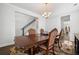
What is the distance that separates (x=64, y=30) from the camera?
1747mm

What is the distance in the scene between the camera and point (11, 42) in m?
1.69

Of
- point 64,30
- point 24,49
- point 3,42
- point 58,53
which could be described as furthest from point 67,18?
point 3,42

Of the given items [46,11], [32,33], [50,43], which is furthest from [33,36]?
[46,11]

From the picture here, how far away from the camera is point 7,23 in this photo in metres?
A: 1.71

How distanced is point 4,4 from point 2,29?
42 cm

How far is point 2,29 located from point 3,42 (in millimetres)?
217

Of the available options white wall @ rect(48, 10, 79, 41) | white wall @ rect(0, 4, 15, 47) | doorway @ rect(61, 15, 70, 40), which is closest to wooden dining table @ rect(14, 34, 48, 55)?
white wall @ rect(0, 4, 15, 47)

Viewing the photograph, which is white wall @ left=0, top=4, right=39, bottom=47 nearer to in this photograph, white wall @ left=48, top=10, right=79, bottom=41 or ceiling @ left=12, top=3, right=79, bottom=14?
ceiling @ left=12, top=3, right=79, bottom=14

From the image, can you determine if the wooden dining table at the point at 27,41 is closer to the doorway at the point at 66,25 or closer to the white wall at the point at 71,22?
the white wall at the point at 71,22

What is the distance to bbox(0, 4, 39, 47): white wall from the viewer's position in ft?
5.54

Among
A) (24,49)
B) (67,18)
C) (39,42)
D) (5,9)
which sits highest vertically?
(5,9)
